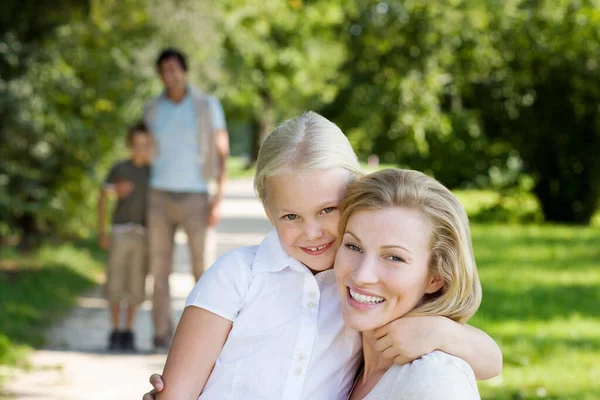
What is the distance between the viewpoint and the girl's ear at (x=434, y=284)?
238 centimetres

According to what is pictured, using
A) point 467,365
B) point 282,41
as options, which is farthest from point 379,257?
point 282,41

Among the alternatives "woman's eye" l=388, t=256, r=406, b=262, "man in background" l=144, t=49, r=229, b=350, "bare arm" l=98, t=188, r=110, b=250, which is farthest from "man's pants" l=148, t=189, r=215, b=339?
"woman's eye" l=388, t=256, r=406, b=262

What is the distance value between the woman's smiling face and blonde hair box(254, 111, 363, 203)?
206 mm

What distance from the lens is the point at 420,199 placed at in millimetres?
2348

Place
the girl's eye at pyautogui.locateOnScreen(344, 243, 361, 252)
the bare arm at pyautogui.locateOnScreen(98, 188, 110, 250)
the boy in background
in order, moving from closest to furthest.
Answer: the girl's eye at pyautogui.locateOnScreen(344, 243, 361, 252), the boy in background, the bare arm at pyautogui.locateOnScreen(98, 188, 110, 250)

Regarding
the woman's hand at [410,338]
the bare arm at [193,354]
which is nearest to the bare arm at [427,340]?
the woman's hand at [410,338]

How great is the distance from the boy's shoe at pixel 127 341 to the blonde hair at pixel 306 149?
480cm

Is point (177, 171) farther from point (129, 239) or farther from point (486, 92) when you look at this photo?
point (486, 92)

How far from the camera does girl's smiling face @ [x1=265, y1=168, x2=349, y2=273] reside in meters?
2.55

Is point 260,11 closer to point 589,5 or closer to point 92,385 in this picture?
point 589,5

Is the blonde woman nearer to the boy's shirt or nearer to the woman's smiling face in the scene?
the woman's smiling face

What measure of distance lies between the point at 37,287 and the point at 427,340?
7746 millimetres

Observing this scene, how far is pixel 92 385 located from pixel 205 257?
1.58 meters

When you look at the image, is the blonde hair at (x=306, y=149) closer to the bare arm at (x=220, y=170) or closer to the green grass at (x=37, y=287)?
the green grass at (x=37, y=287)
